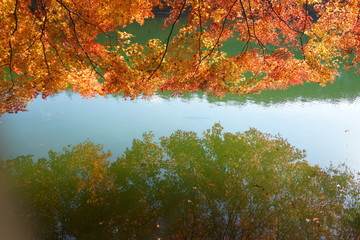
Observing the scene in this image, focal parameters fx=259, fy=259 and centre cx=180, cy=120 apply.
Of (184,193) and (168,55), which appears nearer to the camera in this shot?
(184,193)

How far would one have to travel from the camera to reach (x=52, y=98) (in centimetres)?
798

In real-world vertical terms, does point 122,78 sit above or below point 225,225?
above

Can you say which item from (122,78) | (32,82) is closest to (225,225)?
(122,78)

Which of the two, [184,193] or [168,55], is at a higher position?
[168,55]

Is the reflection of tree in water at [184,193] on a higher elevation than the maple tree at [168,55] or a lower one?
lower

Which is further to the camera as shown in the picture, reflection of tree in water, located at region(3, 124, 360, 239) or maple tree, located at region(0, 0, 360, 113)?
maple tree, located at region(0, 0, 360, 113)

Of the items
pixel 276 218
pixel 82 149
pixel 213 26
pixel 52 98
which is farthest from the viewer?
pixel 52 98

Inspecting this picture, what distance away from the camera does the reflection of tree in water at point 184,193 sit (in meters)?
3.26

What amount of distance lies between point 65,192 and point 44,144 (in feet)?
6.15

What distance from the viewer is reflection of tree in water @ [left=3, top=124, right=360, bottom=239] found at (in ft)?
10.7

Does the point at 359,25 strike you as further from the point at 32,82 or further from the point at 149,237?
the point at 32,82

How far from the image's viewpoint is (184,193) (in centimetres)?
405

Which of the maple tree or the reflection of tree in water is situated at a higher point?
the maple tree

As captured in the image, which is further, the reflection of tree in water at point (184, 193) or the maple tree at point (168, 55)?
the maple tree at point (168, 55)
